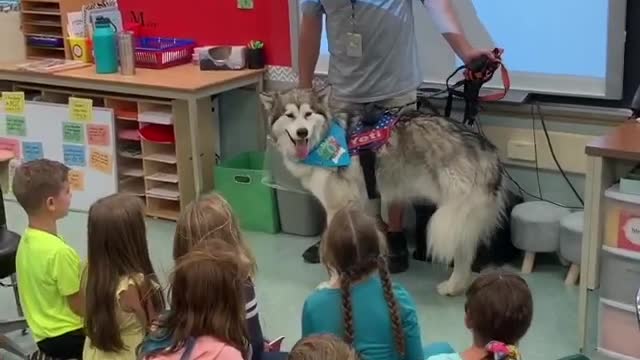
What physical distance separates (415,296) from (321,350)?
213 cm

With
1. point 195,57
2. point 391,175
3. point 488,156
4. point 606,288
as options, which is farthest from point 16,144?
point 606,288

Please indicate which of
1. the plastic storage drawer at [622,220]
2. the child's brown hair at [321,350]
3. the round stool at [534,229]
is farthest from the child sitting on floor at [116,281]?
the round stool at [534,229]

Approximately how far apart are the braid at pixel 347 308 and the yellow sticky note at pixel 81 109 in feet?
9.66

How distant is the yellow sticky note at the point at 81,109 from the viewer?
15.9 feet

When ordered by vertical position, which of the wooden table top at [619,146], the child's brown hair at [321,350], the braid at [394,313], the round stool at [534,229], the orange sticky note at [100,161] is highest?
the wooden table top at [619,146]

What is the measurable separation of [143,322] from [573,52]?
231cm

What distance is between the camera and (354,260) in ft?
7.55

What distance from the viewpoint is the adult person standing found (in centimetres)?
381

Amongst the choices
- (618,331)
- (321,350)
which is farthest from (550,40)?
(321,350)

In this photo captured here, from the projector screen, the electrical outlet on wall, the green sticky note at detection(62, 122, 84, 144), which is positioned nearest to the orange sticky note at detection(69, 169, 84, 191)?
the green sticky note at detection(62, 122, 84, 144)

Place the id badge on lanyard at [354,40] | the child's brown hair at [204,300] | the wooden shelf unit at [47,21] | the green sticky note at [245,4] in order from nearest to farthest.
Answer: the child's brown hair at [204,300], the id badge on lanyard at [354,40], the green sticky note at [245,4], the wooden shelf unit at [47,21]

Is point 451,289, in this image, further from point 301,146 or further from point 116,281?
point 116,281

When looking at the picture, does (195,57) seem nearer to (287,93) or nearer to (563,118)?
(287,93)

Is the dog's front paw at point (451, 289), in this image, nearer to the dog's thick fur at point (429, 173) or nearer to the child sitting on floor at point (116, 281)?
the dog's thick fur at point (429, 173)
